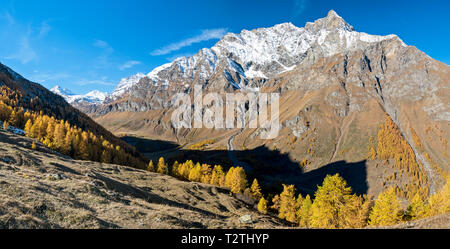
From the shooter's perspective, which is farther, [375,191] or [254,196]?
[375,191]

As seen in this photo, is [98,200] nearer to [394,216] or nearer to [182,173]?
[394,216]

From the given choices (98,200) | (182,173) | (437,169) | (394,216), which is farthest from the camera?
(437,169)

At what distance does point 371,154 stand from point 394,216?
19868 cm
